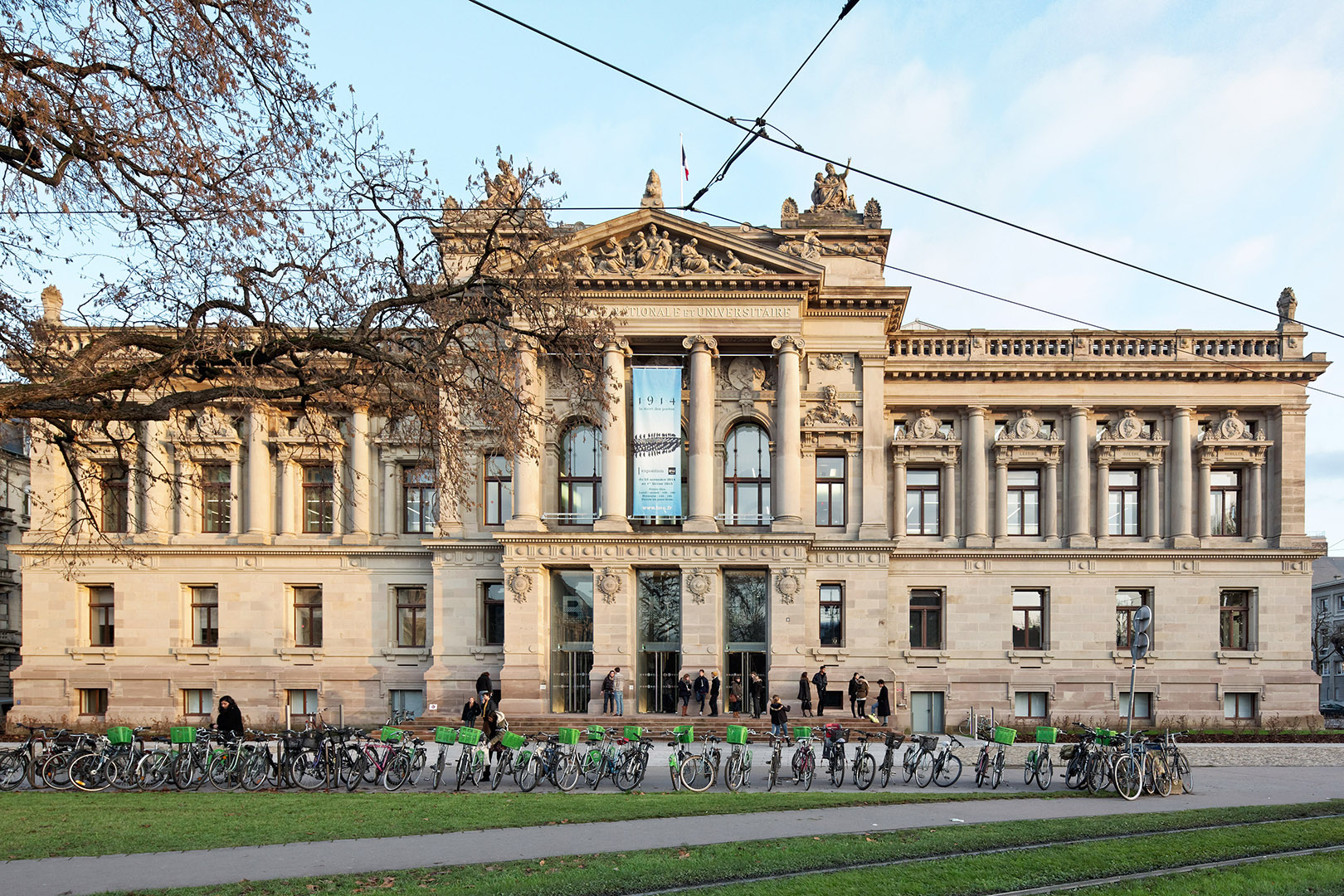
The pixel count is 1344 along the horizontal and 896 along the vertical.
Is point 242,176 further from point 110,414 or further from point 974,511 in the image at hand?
point 974,511

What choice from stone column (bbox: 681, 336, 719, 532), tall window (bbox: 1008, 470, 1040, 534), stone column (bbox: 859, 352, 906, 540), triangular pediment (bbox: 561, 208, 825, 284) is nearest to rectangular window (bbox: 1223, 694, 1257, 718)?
tall window (bbox: 1008, 470, 1040, 534)

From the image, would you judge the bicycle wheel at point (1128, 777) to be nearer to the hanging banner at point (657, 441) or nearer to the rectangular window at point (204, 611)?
the hanging banner at point (657, 441)

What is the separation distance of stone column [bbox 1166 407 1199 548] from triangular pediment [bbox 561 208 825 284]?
1594cm

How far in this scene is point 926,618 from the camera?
42.2 m

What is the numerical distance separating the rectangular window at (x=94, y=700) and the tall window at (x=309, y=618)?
24.3ft

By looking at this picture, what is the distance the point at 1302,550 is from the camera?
41625 mm

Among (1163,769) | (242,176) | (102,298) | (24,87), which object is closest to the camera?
(24,87)

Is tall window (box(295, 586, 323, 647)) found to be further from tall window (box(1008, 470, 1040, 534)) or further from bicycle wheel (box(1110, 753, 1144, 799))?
bicycle wheel (box(1110, 753, 1144, 799))

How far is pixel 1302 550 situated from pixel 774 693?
21367 mm

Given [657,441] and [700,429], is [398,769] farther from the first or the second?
[700,429]

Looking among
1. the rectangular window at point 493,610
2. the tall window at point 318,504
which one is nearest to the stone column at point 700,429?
the rectangular window at point 493,610

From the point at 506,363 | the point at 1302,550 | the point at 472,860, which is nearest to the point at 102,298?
the point at 506,363

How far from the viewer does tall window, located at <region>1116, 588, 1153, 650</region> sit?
137 ft

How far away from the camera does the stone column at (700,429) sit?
3850cm
